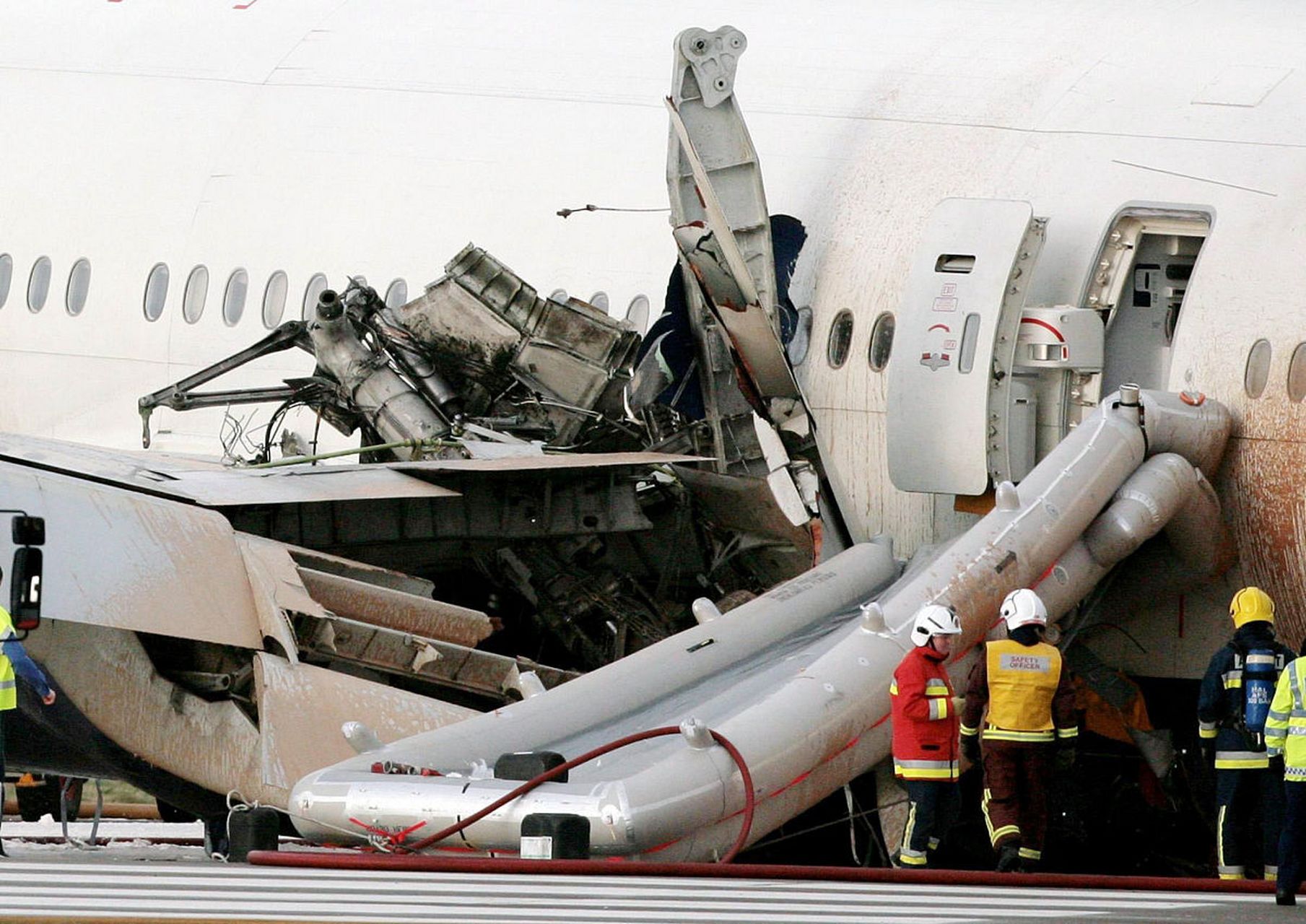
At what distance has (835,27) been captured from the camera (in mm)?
16750

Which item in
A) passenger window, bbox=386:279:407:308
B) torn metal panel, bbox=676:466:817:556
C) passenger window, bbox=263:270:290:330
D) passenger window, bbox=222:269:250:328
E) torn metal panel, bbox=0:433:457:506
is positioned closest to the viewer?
torn metal panel, bbox=0:433:457:506

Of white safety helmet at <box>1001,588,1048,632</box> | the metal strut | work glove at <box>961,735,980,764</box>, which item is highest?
the metal strut

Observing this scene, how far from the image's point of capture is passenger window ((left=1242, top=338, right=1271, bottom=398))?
13.2 m

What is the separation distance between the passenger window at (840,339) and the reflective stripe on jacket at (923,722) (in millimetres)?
3217

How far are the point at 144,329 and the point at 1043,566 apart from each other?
9053mm

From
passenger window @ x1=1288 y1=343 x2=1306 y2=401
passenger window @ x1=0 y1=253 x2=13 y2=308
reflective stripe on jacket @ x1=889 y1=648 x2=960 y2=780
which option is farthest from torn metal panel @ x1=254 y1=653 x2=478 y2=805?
passenger window @ x1=0 y1=253 x2=13 y2=308

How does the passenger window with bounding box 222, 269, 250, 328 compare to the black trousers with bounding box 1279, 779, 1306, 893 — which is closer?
the black trousers with bounding box 1279, 779, 1306, 893

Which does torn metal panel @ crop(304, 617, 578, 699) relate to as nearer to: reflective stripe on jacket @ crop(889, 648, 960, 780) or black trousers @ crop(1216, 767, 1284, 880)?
reflective stripe on jacket @ crop(889, 648, 960, 780)

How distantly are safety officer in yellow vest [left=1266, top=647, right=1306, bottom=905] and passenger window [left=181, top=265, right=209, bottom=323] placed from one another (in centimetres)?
1028

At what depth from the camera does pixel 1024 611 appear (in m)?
12.5

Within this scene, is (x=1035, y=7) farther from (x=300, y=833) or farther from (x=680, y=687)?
(x=300, y=833)

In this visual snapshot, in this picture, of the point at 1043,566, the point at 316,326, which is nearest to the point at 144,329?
the point at 316,326

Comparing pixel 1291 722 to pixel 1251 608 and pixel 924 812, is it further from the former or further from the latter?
pixel 924 812

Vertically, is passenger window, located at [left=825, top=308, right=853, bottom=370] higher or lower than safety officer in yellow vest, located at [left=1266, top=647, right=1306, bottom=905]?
higher
